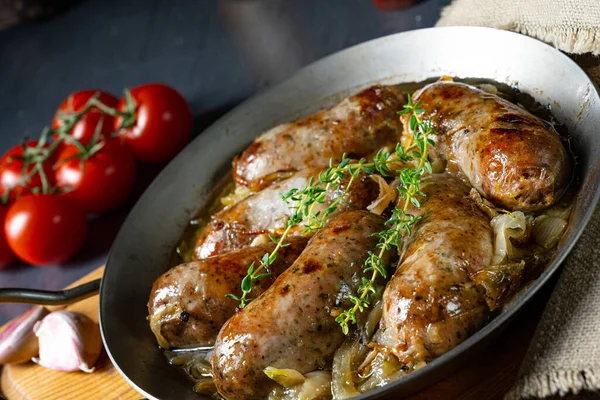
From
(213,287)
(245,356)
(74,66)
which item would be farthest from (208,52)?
(245,356)

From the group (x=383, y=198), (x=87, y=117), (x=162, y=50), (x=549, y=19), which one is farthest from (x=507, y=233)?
(x=162, y=50)

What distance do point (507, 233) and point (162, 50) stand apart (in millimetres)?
4329

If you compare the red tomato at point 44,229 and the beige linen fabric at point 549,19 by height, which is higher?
the beige linen fabric at point 549,19

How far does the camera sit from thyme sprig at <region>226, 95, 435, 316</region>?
2.48 m

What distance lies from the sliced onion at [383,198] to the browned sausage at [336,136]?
0.44 metres

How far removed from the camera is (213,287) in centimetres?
275

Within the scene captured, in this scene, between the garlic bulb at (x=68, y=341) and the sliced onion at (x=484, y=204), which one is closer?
the sliced onion at (x=484, y=204)

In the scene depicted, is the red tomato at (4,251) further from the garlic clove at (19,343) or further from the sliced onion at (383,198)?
the sliced onion at (383,198)

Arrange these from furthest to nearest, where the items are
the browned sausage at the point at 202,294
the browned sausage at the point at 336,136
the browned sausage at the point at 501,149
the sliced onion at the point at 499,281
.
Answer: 1. the browned sausage at the point at 336,136
2. the browned sausage at the point at 202,294
3. the browned sausage at the point at 501,149
4. the sliced onion at the point at 499,281

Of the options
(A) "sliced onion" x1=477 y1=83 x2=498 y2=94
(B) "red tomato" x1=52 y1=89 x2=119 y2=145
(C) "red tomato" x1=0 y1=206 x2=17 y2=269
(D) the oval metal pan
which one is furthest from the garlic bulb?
(A) "sliced onion" x1=477 y1=83 x2=498 y2=94

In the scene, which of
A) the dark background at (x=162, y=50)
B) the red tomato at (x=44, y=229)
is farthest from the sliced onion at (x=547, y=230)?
the red tomato at (x=44, y=229)

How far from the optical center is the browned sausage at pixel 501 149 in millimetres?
2486

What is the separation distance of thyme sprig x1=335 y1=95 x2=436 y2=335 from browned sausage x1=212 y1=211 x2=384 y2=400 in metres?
0.06

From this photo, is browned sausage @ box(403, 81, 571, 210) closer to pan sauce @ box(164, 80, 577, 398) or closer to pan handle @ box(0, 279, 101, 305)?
pan sauce @ box(164, 80, 577, 398)
